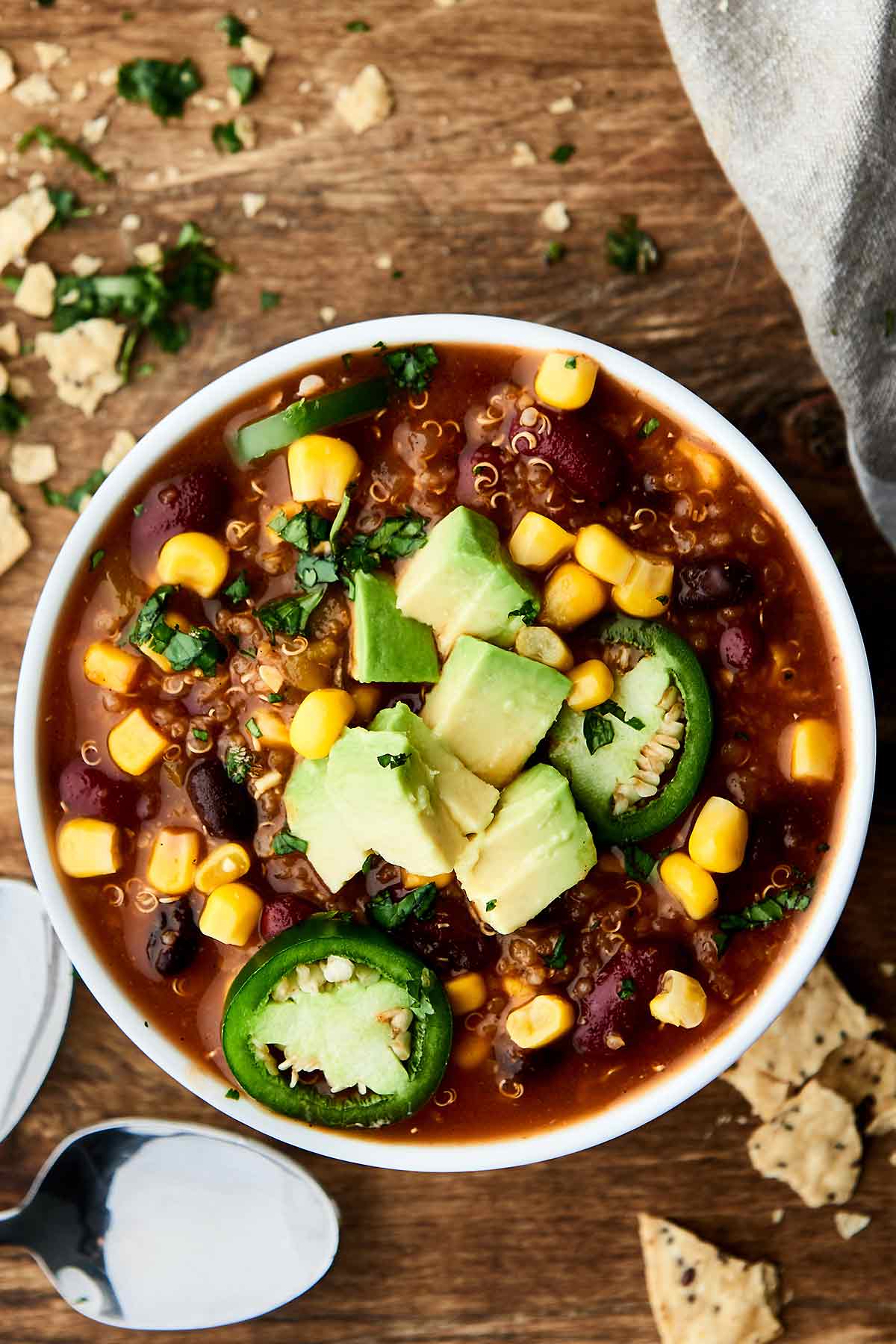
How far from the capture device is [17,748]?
9.66 feet

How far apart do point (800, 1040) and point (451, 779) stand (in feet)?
5.16

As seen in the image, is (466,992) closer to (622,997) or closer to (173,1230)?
(622,997)

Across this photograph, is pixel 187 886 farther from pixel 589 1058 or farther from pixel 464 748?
pixel 589 1058

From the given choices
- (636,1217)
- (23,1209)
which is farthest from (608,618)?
(23,1209)

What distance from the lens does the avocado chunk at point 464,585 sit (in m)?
2.72

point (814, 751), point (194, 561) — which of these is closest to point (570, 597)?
point (814, 751)

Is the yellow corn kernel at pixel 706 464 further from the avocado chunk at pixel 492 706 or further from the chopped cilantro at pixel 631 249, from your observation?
the chopped cilantro at pixel 631 249

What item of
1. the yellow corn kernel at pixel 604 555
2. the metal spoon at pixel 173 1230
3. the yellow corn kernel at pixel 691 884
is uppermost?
the yellow corn kernel at pixel 604 555

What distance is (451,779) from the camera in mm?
2717

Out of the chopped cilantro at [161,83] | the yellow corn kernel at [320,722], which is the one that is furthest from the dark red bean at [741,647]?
the chopped cilantro at [161,83]

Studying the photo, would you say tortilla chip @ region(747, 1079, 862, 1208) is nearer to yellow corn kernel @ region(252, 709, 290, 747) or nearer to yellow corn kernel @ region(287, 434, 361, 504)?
yellow corn kernel @ region(252, 709, 290, 747)

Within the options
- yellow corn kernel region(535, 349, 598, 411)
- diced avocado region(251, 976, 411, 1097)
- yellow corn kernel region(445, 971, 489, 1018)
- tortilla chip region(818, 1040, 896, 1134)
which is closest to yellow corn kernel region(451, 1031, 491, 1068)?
yellow corn kernel region(445, 971, 489, 1018)

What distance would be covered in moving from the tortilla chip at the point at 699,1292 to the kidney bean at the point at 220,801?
72.3 inches

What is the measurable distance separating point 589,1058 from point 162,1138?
138 cm
